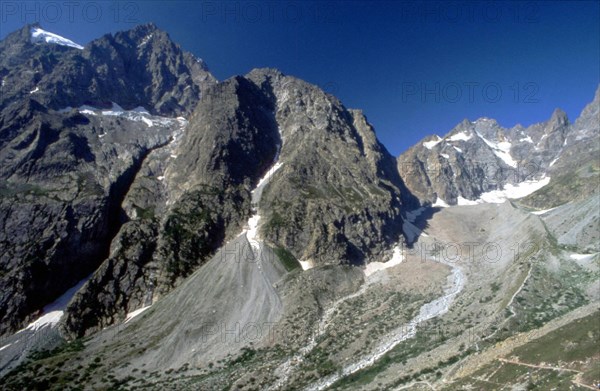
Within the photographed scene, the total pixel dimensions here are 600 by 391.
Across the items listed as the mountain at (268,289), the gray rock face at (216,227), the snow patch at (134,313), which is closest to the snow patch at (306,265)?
the mountain at (268,289)

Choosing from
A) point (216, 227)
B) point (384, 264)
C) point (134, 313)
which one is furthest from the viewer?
point (216, 227)

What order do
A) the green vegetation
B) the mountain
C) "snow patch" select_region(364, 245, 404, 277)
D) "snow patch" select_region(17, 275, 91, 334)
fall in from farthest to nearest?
"snow patch" select_region(364, 245, 404, 277) → "snow patch" select_region(17, 275, 91, 334) → the mountain → the green vegetation

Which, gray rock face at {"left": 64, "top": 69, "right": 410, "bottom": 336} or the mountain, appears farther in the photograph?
gray rock face at {"left": 64, "top": 69, "right": 410, "bottom": 336}

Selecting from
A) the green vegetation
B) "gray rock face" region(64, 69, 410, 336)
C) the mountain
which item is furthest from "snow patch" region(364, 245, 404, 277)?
the green vegetation

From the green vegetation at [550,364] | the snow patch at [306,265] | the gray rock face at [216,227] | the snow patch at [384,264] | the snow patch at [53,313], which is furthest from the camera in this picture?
the snow patch at [384,264]

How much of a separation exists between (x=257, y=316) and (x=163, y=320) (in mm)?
24738

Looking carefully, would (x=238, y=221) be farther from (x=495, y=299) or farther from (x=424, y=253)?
(x=495, y=299)

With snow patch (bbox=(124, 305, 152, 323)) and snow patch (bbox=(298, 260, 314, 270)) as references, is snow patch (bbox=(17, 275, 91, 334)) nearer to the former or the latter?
snow patch (bbox=(124, 305, 152, 323))

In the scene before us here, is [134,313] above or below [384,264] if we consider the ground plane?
above

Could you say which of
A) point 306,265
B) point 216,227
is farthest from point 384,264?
point 216,227

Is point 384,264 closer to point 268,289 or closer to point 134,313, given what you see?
point 268,289

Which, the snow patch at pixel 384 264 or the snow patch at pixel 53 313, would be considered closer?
the snow patch at pixel 53 313

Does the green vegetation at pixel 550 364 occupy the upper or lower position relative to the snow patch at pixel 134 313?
lower

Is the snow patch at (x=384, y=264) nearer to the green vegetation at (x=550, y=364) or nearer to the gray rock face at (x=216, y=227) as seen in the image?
the gray rock face at (x=216, y=227)
